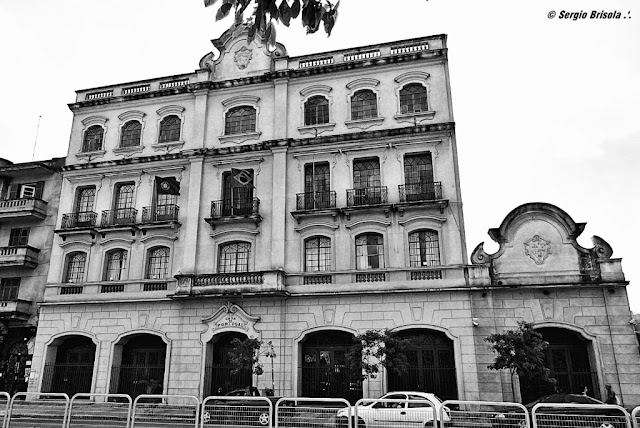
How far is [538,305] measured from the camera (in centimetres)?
2153

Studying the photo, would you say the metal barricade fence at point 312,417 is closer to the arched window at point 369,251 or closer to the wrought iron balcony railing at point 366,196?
the arched window at point 369,251

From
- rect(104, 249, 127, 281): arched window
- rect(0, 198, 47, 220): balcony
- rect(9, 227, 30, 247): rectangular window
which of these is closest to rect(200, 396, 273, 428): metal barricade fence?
rect(104, 249, 127, 281): arched window

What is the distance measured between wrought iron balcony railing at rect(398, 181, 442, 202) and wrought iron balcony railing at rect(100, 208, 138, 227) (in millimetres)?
14177

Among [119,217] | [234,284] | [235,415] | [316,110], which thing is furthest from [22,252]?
[235,415]

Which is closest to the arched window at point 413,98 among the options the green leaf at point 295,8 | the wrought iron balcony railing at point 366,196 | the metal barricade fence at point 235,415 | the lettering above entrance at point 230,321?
the wrought iron balcony railing at point 366,196

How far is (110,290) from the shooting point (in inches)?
1023

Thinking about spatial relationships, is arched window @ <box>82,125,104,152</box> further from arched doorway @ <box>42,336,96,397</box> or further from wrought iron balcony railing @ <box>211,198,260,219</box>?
arched doorway @ <box>42,336,96,397</box>

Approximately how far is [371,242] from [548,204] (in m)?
8.11

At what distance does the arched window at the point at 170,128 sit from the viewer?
28.6 metres

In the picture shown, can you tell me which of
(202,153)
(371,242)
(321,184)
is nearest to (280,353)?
(371,242)

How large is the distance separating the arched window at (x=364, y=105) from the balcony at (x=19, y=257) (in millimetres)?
19328

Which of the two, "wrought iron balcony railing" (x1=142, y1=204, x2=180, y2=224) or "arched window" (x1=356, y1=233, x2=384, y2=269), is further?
"wrought iron balcony railing" (x1=142, y1=204, x2=180, y2=224)

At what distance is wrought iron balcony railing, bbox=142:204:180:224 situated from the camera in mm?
26375

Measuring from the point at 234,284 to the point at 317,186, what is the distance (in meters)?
6.46
